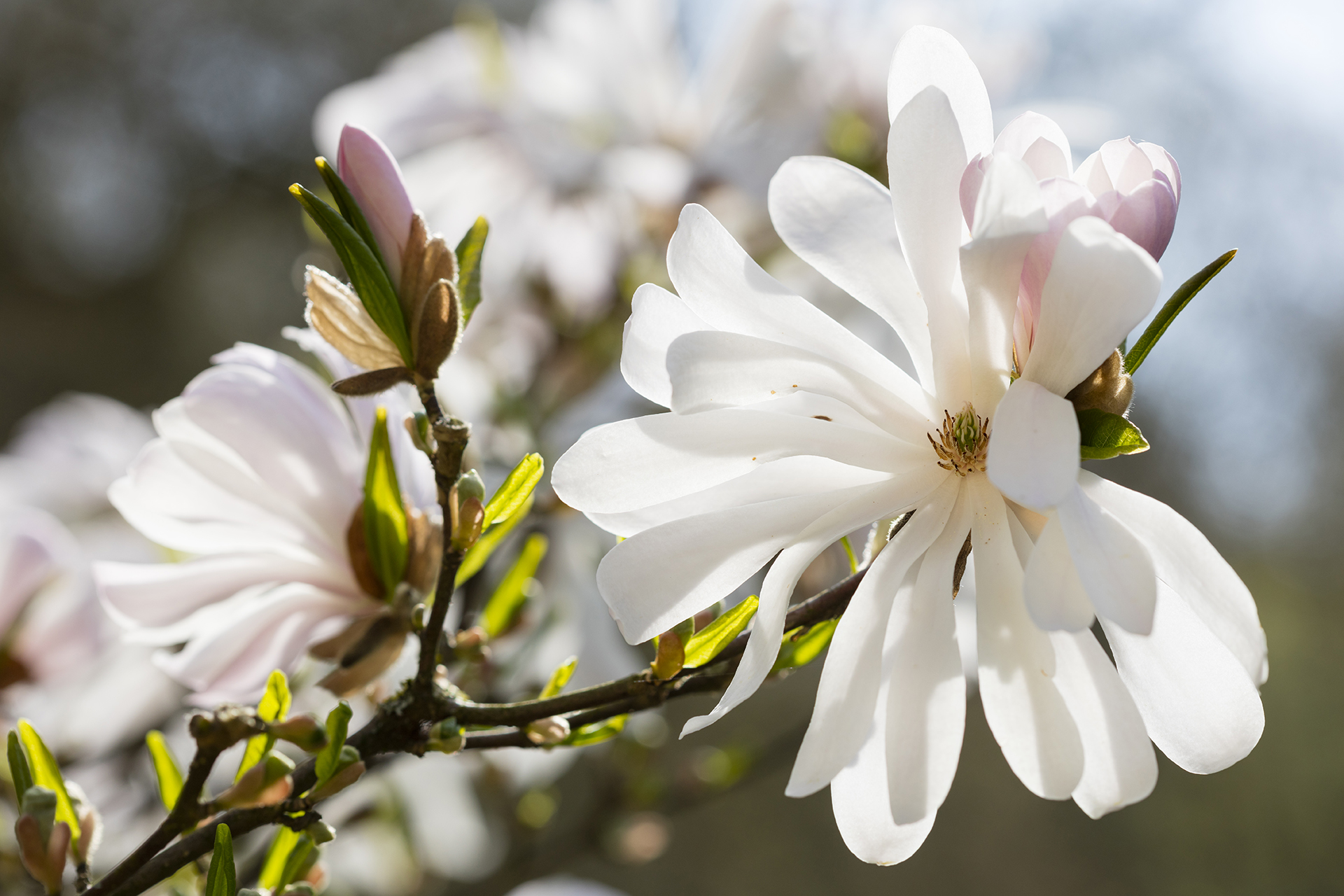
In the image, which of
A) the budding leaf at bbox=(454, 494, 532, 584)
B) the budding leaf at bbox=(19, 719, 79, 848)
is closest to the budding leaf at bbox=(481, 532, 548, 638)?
the budding leaf at bbox=(454, 494, 532, 584)

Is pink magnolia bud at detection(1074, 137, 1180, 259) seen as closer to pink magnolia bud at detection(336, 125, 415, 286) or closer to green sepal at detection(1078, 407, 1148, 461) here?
green sepal at detection(1078, 407, 1148, 461)

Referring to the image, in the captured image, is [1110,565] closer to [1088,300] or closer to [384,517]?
[1088,300]

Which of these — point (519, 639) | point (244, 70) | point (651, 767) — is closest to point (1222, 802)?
point (651, 767)

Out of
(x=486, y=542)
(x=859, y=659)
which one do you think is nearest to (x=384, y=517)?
(x=486, y=542)

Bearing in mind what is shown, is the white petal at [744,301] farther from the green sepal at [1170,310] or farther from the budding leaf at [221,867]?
the budding leaf at [221,867]

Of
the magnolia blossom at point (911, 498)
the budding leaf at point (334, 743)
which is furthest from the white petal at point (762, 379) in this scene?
the budding leaf at point (334, 743)

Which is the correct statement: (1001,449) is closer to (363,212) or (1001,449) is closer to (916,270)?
(916,270)

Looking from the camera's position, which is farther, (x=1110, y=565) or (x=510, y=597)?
(x=510, y=597)
